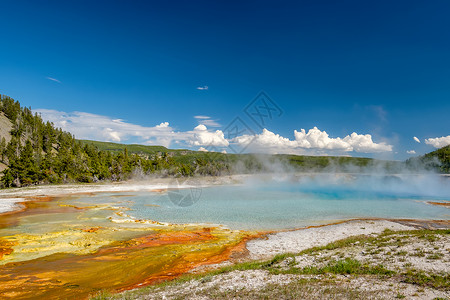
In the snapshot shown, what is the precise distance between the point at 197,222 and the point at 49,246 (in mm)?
12569

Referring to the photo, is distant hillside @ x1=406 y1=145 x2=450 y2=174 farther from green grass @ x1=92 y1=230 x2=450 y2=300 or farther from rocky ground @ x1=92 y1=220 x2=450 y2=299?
green grass @ x1=92 y1=230 x2=450 y2=300

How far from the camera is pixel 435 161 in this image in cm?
11925

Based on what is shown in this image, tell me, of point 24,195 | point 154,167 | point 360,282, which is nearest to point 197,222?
point 360,282

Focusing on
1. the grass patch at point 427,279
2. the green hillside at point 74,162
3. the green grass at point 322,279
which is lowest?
the green grass at point 322,279

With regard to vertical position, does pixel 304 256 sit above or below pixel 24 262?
above

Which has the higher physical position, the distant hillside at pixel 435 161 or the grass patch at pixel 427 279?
the distant hillside at pixel 435 161

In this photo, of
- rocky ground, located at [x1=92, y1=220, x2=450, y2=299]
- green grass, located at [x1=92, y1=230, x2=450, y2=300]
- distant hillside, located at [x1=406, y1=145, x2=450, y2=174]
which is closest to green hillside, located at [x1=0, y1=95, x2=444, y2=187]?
distant hillside, located at [x1=406, y1=145, x2=450, y2=174]

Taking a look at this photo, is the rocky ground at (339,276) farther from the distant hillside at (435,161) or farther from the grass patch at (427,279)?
the distant hillside at (435,161)

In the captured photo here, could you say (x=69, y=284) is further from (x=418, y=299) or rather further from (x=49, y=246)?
(x=418, y=299)

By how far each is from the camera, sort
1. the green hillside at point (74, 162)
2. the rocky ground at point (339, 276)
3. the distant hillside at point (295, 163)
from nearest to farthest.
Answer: the rocky ground at point (339, 276)
the green hillside at point (74, 162)
the distant hillside at point (295, 163)

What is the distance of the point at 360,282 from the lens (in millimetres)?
8477

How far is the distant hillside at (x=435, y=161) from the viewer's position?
11085cm

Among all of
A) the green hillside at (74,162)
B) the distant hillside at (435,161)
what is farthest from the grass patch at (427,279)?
the distant hillside at (435,161)

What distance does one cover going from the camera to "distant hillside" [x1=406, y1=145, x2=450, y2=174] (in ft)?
364
